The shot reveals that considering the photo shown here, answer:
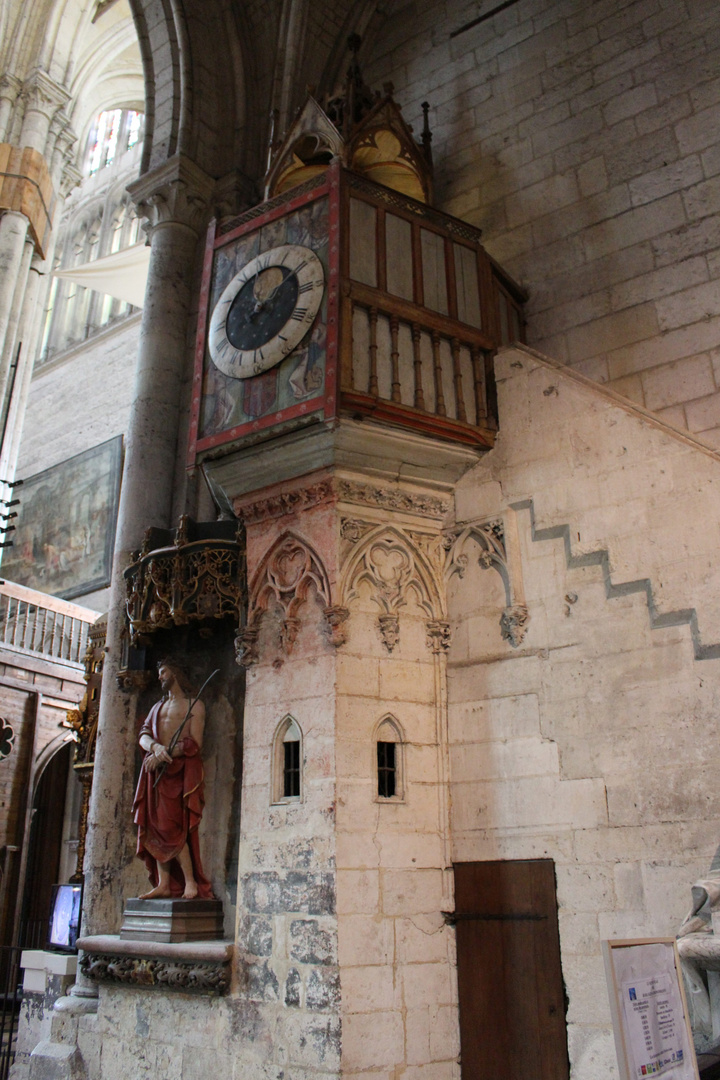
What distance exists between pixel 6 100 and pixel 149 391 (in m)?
8.34

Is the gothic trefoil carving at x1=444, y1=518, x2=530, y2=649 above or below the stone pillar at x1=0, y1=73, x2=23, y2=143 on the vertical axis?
below

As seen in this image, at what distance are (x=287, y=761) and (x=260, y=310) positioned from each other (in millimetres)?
3165

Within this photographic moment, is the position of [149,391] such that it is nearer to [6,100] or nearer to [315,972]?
[315,972]

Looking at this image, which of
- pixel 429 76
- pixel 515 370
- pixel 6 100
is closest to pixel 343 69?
pixel 429 76

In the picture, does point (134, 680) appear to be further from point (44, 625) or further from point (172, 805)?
point (44, 625)

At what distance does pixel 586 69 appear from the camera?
24.6ft

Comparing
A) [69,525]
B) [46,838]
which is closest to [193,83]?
[69,525]

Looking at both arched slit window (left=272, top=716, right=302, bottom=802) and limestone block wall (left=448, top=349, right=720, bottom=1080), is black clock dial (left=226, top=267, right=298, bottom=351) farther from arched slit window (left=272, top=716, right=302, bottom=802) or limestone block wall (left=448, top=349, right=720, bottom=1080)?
arched slit window (left=272, top=716, right=302, bottom=802)

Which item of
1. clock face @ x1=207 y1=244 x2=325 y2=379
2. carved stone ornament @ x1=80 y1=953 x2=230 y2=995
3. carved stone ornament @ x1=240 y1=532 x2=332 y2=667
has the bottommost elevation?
carved stone ornament @ x1=80 y1=953 x2=230 y2=995

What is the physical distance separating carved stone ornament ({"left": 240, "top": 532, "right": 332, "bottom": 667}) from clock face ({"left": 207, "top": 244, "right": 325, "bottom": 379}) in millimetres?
1303

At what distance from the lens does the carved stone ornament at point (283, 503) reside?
5801 mm

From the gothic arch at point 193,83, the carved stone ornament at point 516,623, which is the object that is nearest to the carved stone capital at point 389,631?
the carved stone ornament at point 516,623

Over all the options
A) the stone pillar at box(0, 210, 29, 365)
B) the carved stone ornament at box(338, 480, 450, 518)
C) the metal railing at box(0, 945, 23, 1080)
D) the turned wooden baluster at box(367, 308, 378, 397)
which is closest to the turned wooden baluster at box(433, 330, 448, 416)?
the turned wooden baluster at box(367, 308, 378, 397)

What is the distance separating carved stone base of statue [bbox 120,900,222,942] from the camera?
218 inches
